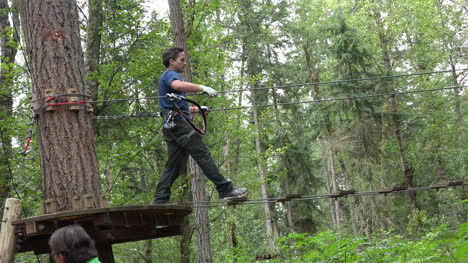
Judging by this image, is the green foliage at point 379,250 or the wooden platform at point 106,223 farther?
the green foliage at point 379,250

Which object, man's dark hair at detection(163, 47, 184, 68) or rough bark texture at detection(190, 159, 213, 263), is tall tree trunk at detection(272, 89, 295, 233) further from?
man's dark hair at detection(163, 47, 184, 68)

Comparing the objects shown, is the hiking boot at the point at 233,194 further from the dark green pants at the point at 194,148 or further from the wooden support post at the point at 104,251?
the wooden support post at the point at 104,251

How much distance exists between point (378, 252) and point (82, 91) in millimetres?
4431

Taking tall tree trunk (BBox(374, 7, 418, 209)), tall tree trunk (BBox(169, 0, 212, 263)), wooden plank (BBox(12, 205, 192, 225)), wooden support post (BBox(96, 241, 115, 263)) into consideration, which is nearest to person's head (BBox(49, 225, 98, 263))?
wooden plank (BBox(12, 205, 192, 225))

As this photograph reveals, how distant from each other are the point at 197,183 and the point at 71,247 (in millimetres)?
6248

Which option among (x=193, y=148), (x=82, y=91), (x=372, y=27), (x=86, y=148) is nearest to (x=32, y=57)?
(x=82, y=91)

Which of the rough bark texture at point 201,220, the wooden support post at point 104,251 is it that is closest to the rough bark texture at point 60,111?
the wooden support post at point 104,251

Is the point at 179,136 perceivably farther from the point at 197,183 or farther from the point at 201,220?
the point at 201,220

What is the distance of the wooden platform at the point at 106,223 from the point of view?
464 centimetres

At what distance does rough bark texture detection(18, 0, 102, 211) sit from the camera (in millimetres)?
5004

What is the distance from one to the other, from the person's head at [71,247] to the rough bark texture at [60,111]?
6.82ft

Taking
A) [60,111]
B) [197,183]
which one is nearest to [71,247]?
[60,111]

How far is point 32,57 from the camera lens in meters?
5.33

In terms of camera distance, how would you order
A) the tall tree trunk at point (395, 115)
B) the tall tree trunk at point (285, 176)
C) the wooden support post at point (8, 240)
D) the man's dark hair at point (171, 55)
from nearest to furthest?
the wooden support post at point (8, 240)
the man's dark hair at point (171, 55)
the tall tree trunk at point (395, 115)
the tall tree trunk at point (285, 176)
